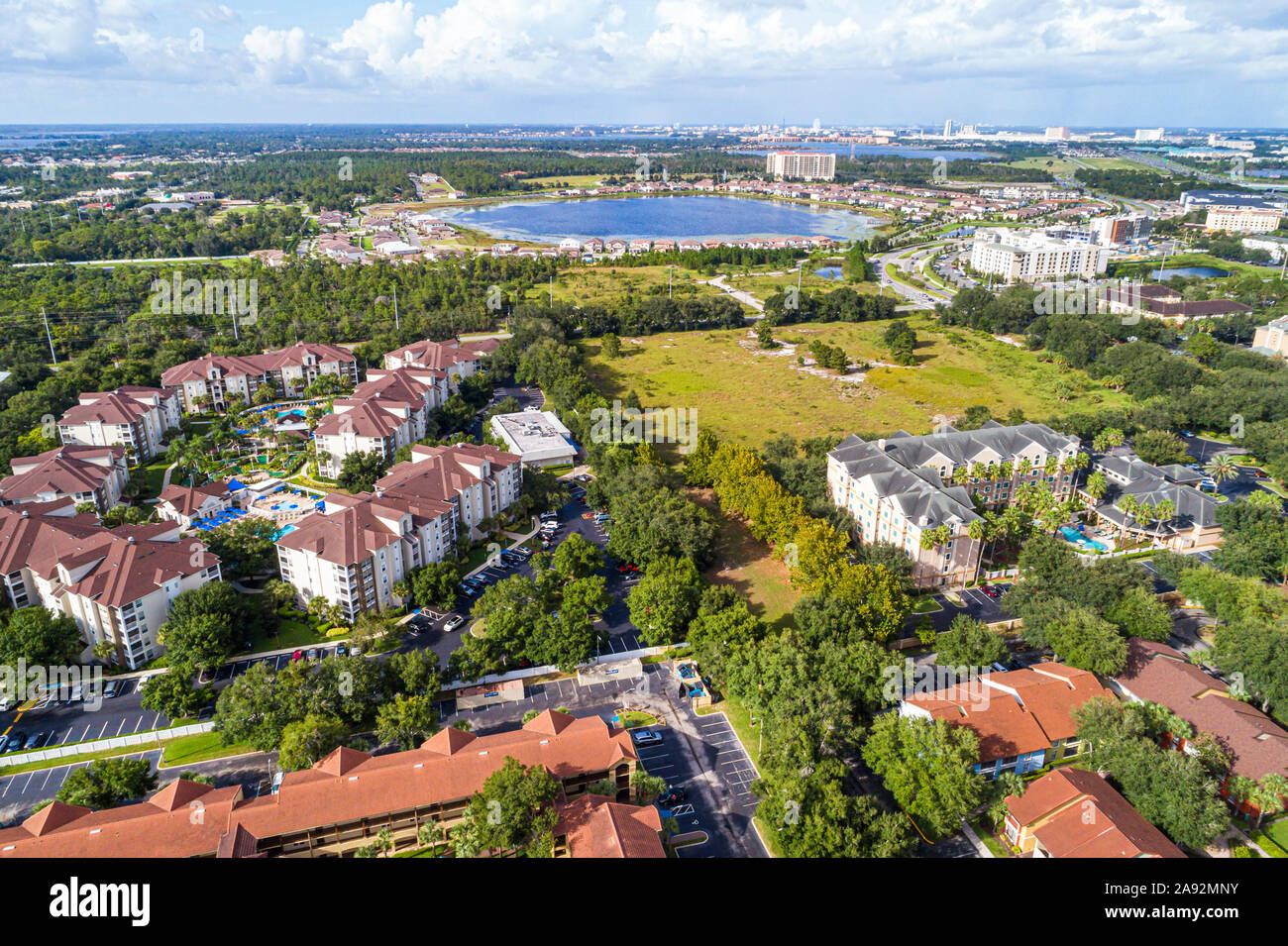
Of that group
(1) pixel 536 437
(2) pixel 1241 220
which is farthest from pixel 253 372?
(2) pixel 1241 220

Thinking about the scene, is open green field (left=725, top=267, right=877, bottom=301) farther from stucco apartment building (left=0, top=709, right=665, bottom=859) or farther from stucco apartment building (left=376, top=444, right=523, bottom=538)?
stucco apartment building (left=0, top=709, right=665, bottom=859)

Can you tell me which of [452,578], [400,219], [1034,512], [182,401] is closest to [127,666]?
[452,578]

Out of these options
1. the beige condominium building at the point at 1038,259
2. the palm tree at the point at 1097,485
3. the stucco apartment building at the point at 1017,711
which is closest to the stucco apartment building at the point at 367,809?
the stucco apartment building at the point at 1017,711

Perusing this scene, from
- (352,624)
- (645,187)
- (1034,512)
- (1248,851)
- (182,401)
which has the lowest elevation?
(1248,851)

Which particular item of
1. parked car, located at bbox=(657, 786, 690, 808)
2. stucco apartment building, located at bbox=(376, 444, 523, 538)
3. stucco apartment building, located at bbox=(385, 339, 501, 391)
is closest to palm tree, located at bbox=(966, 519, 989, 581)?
parked car, located at bbox=(657, 786, 690, 808)

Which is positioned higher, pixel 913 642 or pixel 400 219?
pixel 400 219

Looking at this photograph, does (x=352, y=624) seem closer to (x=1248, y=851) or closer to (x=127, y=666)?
(x=127, y=666)
